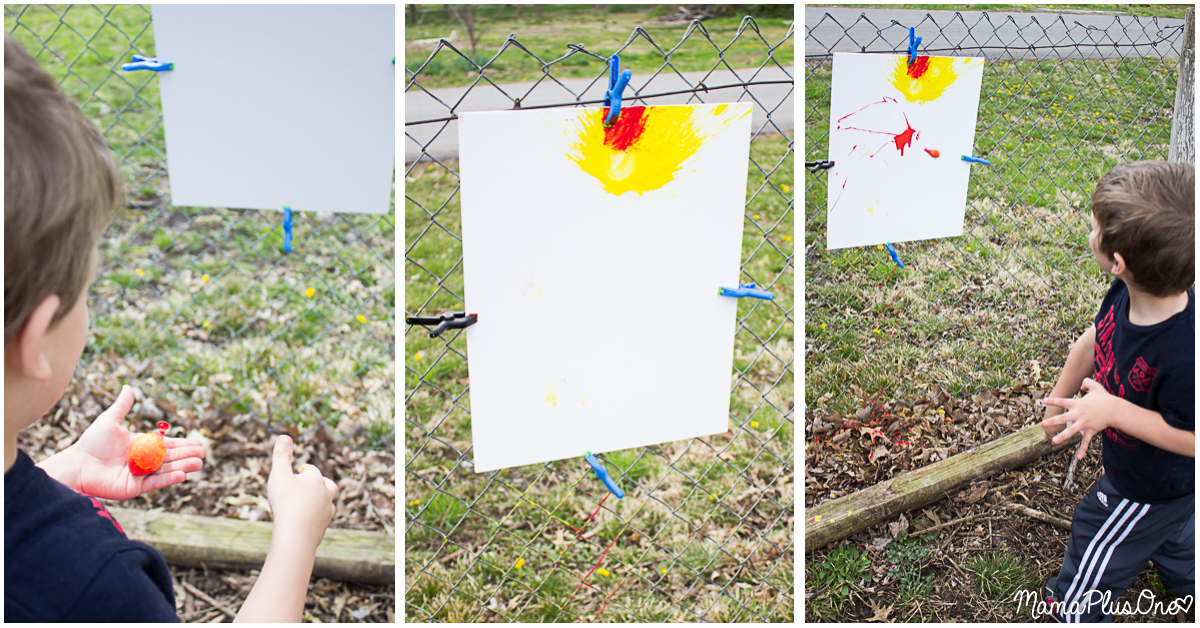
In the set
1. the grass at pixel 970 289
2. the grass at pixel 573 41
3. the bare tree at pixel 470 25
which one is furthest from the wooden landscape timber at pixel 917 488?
the bare tree at pixel 470 25

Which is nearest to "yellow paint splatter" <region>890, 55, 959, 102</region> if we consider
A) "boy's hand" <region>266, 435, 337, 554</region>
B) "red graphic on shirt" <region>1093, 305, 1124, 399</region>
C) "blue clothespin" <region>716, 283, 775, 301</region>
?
"red graphic on shirt" <region>1093, 305, 1124, 399</region>

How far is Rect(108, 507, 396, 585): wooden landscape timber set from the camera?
1.91 m

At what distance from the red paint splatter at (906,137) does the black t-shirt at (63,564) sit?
1.81 m

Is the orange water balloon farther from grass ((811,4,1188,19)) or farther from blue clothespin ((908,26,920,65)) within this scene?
grass ((811,4,1188,19))

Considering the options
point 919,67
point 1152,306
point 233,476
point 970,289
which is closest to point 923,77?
point 919,67

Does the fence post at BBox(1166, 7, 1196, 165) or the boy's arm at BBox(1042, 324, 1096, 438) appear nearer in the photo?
the boy's arm at BBox(1042, 324, 1096, 438)

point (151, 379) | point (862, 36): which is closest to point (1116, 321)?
point (151, 379)

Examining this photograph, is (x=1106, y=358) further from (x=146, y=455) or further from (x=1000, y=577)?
(x=146, y=455)

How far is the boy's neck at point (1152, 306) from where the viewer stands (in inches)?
57.7

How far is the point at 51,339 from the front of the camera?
2.66ft

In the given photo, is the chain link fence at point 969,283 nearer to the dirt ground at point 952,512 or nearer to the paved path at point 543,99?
the dirt ground at point 952,512

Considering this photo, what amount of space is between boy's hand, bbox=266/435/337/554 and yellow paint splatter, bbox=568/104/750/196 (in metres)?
0.70

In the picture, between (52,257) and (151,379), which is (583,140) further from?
(151,379)

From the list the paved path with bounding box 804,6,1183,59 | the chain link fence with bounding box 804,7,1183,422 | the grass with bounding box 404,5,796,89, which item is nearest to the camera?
the chain link fence with bounding box 804,7,1183,422
